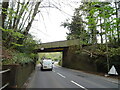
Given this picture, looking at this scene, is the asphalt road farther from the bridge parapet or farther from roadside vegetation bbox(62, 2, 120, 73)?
the bridge parapet

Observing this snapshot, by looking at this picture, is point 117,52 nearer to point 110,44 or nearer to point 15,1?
point 110,44

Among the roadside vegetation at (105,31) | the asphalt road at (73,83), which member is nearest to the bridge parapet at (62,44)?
the roadside vegetation at (105,31)

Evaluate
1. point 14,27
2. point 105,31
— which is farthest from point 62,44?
point 14,27

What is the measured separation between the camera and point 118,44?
1947cm

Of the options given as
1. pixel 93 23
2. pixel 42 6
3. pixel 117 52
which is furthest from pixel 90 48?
pixel 42 6

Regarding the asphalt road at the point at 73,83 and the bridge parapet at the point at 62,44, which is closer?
the asphalt road at the point at 73,83

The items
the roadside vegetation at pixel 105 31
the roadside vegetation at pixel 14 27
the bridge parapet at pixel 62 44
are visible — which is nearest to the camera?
the roadside vegetation at pixel 14 27

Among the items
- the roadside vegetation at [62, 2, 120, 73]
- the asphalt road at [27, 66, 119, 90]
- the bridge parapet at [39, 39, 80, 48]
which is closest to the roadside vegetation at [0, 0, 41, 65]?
the asphalt road at [27, 66, 119, 90]

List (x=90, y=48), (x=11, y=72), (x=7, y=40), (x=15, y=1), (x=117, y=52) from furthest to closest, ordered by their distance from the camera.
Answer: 1. (x=90, y=48)
2. (x=117, y=52)
3. (x=7, y=40)
4. (x=15, y=1)
5. (x=11, y=72)

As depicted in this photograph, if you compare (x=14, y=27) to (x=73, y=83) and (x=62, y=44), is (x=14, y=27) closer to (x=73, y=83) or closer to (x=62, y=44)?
(x=73, y=83)

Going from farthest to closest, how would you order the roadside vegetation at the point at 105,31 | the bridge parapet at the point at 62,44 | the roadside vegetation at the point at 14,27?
the bridge parapet at the point at 62,44 → the roadside vegetation at the point at 105,31 → the roadside vegetation at the point at 14,27

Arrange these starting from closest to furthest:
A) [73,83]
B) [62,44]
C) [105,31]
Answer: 1. [73,83]
2. [105,31]
3. [62,44]

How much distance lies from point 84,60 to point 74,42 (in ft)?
17.4

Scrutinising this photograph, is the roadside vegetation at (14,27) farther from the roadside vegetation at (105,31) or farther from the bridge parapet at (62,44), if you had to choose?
the bridge parapet at (62,44)
